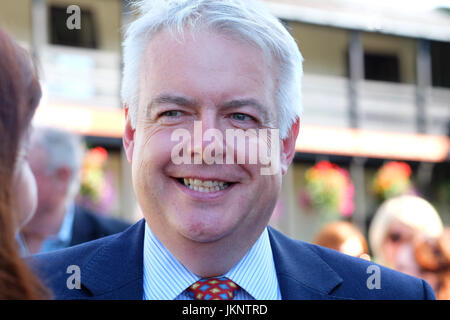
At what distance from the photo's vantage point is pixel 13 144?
3.65 feet

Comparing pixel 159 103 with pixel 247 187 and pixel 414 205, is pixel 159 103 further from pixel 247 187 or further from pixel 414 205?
Answer: pixel 414 205

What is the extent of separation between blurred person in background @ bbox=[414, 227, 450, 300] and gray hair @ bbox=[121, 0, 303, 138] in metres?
1.44

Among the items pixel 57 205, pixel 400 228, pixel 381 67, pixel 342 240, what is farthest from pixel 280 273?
pixel 381 67

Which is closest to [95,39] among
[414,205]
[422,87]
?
[414,205]

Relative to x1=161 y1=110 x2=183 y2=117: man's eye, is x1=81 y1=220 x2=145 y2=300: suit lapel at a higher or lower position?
lower

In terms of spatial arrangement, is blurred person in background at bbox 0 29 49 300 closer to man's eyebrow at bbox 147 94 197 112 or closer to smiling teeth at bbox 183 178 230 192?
man's eyebrow at bbox 147 94 197 112

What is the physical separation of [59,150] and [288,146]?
2.23 meters

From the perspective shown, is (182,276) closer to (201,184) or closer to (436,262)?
(201,184)

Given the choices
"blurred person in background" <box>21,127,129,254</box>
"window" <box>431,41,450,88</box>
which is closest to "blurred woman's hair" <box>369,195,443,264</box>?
"blurred person in background" <box>21,127,129,254</box>

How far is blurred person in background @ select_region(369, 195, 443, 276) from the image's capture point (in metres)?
3.19

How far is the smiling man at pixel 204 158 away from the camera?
136cm

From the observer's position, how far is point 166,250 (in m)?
1.49

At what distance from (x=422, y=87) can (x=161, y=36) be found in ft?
32.9

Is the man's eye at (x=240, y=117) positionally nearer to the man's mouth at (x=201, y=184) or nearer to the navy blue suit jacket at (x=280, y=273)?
the man's mouth at (x=201, y=184)
